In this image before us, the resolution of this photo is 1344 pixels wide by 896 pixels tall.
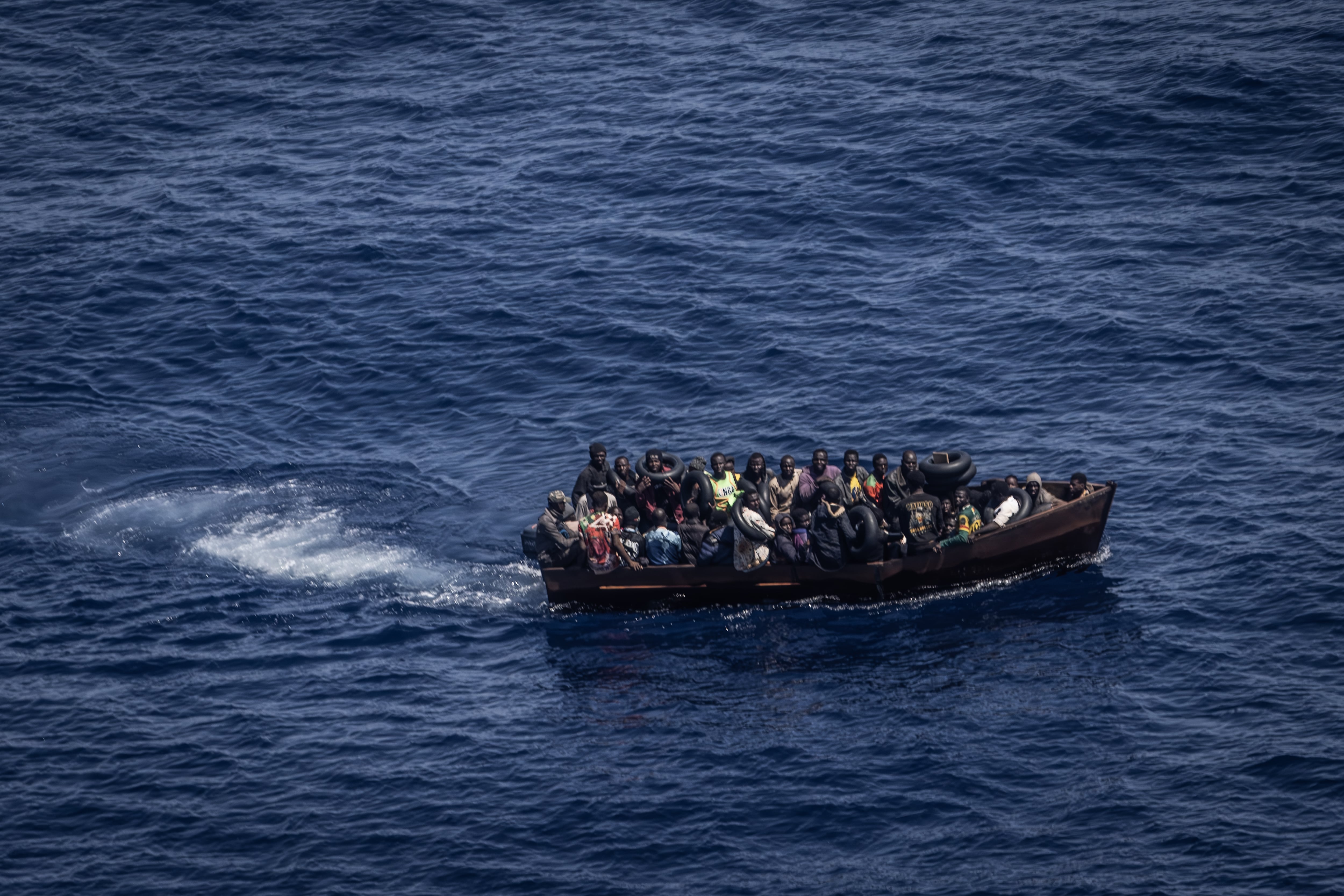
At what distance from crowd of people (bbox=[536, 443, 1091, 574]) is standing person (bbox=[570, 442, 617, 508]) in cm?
3

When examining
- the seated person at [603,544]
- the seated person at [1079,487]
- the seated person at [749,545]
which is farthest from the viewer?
the seated person at [603,544]

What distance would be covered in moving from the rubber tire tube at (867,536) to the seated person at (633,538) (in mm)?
4713

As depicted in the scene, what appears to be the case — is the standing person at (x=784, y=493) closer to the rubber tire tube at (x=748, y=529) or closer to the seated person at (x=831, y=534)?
the rubber tire tube at (x=748, y=529)

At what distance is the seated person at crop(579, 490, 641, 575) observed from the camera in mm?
34812

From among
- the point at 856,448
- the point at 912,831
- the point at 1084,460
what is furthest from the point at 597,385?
the point at 912,831

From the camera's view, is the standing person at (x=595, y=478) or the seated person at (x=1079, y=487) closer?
the seated person at (x=1079, y=487)

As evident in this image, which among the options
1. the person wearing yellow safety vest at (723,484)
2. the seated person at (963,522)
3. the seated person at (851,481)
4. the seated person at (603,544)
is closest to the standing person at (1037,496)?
the seated person at (963,522)

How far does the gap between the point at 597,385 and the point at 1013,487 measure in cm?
1516

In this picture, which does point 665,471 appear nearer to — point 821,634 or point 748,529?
point 748,529

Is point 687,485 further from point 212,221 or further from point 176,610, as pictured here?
point 212,221

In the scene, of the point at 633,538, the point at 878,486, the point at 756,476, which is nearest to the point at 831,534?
the point at 878,486

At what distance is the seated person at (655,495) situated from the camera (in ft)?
117

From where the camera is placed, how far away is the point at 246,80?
66.8 metres

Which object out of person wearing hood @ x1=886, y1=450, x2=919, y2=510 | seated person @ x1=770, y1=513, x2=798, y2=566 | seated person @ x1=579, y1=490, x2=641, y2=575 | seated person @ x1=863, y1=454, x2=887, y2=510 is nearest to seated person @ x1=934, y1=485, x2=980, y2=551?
person wearing hood @ x1=886, y1=450, x2=919, y2=510
